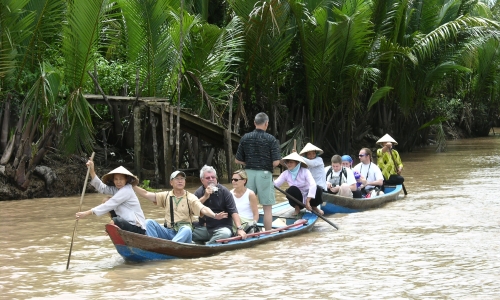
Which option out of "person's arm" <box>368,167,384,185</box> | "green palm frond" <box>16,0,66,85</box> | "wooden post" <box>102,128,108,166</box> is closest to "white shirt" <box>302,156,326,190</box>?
"person's arm" <box>368,167,384,185</box>

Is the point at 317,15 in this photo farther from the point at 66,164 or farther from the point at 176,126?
the point at 66,164

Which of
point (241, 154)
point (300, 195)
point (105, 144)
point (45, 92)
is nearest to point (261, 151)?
point (241, 154)

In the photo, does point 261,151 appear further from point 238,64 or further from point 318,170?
point 238,64

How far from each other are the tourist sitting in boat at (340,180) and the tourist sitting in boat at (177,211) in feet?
13.7

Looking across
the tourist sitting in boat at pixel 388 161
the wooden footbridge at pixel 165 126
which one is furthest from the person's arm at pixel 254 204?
the wooden footbridge at pixel 165 126

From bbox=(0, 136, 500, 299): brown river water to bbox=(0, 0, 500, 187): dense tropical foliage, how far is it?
7.77ft

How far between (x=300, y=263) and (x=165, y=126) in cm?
788

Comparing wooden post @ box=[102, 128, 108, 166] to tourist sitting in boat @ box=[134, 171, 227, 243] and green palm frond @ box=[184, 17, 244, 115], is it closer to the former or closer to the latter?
green palm frond @ box=[184, 17, 244, 115]

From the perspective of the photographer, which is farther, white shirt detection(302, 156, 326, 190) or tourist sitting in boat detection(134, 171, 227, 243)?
white shirt detection(302, 156, 326, 190)

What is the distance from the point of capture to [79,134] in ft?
50.2

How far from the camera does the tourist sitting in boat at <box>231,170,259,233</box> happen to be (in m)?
10.0

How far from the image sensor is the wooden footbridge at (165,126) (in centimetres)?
1639

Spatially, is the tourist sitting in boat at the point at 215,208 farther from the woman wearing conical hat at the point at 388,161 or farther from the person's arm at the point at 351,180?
the woman wearing conical hat at the point at 388,161

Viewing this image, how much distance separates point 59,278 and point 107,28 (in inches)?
393
